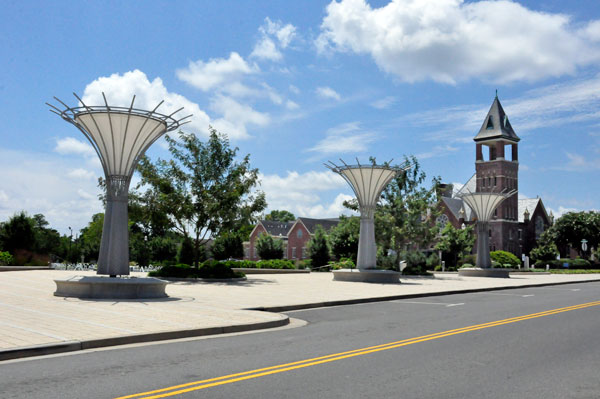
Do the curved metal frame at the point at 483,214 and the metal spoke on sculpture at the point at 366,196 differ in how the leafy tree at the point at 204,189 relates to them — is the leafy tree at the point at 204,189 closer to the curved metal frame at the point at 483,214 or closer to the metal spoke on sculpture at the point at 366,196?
the metal spoke on sculpture at the point at 366,196

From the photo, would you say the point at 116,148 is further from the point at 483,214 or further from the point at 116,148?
the point at 483,214

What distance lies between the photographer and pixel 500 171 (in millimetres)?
93688

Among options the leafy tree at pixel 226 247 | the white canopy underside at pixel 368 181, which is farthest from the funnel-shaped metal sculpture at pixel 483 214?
the leafy tree at pixel 226 247

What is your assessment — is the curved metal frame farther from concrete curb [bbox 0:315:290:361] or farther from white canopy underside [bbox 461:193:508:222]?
concrete curb [bbox 0:315:290:361]

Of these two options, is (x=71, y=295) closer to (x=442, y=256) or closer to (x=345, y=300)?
(x=345, y=300)

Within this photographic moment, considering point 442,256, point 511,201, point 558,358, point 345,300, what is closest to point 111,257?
point 345,300

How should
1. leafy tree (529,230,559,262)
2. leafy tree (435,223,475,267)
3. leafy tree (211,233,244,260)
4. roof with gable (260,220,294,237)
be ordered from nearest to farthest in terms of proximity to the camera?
leafy tree (435,223,475,267), leafy tree (211,233,244,260), leafy tree (529,230,559,262), roof with gable (260,220,294,237)

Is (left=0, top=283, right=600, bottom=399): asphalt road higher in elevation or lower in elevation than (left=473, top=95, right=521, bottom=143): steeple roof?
lower

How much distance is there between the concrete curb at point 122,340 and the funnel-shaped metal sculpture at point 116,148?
7.88m

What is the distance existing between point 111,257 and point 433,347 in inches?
462

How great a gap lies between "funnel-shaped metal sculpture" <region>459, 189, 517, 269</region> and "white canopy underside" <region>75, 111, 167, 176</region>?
2825 centimetres

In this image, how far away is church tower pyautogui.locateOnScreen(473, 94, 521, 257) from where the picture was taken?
9175 centimetres

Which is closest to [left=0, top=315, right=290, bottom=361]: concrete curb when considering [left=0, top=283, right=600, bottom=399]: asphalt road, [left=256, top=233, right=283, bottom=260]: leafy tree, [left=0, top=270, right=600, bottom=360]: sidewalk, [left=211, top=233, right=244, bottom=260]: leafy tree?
[left=0, top=270, right=600, bottom=360]: sidewalk

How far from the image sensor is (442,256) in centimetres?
6369
